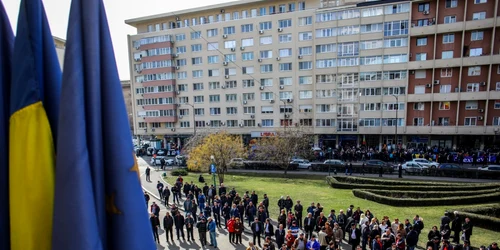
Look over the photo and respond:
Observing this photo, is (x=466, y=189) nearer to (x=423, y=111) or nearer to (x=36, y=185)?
(x=423, y=111)

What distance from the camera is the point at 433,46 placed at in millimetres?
41156

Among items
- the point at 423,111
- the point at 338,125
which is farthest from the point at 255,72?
the point at 423,111

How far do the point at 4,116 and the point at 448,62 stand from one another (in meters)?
49.5

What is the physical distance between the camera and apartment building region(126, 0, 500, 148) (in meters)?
40.2

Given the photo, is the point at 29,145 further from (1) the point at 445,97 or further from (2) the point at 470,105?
(2) the point at 470,105

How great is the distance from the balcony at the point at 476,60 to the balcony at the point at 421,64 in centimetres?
406

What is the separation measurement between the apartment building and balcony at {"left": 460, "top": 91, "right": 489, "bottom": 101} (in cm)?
12

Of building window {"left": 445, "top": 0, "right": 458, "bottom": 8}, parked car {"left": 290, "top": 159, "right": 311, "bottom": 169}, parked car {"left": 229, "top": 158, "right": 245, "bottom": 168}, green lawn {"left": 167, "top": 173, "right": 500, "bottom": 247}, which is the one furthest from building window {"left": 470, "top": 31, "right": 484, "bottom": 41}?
parked car {"left": 229, "top": 158, "right": 245, "bottom": 168}

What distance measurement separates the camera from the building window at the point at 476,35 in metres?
39.2

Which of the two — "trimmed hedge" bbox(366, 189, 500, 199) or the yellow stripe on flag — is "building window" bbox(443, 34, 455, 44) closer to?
"trimmed hedge" bbox(366, 189, 500, 199)

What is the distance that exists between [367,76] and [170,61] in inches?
1366

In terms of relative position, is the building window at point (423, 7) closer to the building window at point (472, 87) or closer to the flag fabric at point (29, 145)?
the building window at point (472, 87)

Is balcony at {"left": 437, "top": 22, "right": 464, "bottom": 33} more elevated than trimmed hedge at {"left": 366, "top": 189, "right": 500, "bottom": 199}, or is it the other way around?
balcony at {"left": 437, "top": 22, "right": 464, "bottom": 33}

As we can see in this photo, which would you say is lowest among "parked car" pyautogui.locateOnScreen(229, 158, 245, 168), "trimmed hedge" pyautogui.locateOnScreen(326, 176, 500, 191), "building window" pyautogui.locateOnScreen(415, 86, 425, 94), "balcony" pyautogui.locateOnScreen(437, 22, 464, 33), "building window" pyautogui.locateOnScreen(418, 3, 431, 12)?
"parked car" pyautogui.locateOnScreen(229, 158, 245, 168)
